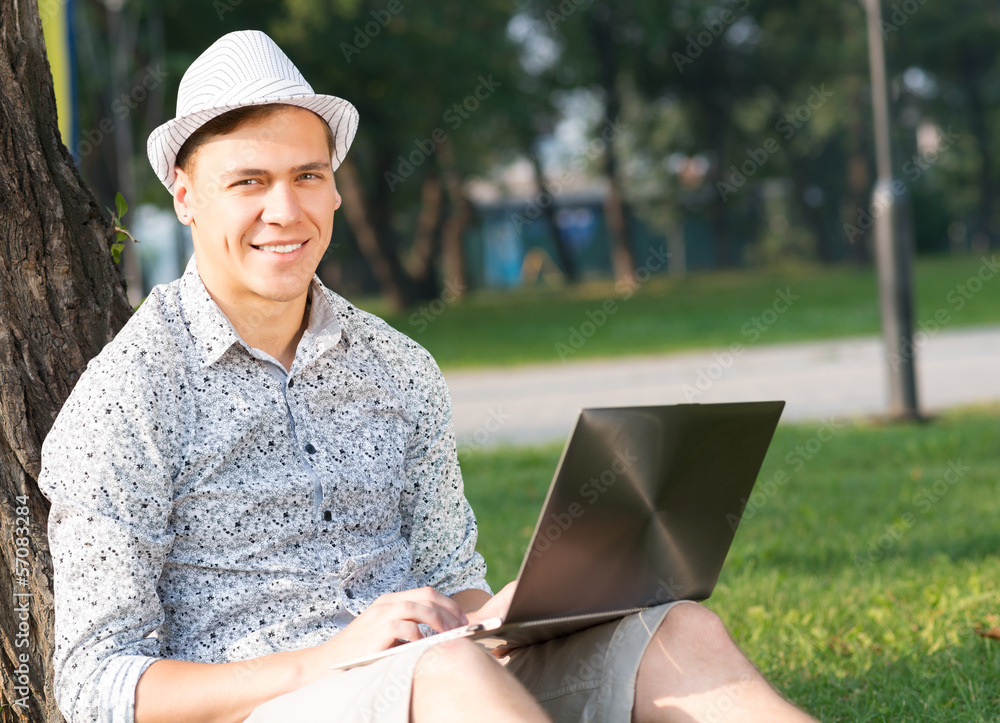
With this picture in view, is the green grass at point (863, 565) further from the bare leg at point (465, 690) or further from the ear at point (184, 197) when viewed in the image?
the ear at point (184, 197)

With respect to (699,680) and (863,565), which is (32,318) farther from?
(863,565)

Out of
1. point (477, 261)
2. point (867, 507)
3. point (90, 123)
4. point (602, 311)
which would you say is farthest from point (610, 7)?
point (867, 507)

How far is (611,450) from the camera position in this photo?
6.07 feet

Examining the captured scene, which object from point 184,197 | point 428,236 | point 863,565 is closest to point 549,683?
point 184,197

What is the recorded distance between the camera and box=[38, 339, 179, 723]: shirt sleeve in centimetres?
187

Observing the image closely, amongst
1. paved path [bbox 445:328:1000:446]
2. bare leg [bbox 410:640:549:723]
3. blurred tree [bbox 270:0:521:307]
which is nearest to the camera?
bare leg [bbox 410:640:549:723]

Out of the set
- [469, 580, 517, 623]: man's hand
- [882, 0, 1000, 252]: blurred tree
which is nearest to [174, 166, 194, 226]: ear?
[469, 580, 517, 623]: man's hand

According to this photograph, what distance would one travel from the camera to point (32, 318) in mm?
2678

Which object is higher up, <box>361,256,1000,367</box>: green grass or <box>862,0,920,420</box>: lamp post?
<box>862,0,920,420</box>: lamp post

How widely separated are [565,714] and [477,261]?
162 ft

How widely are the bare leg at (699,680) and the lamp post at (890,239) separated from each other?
6.88m

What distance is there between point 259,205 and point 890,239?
7247 mm

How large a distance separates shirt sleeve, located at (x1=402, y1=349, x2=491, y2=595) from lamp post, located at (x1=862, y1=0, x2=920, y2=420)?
6698 mm

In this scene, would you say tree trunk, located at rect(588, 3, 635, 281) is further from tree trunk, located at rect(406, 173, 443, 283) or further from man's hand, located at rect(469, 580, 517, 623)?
man's hand, located at rect(469, 580, 517, 623)
